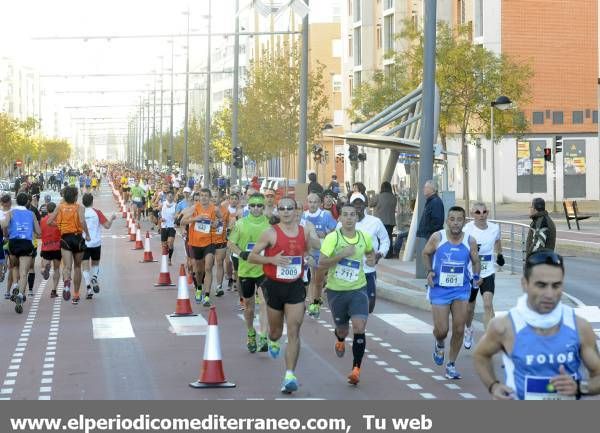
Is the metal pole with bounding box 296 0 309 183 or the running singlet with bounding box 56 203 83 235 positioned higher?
the metal pole with bounding box 296 0 309 183

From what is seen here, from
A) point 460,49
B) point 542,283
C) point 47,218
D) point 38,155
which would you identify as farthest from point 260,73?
point 38,155

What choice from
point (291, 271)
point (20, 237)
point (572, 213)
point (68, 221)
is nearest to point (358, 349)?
point (291, 271)

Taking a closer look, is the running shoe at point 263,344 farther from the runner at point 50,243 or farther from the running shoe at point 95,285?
the running shoe at point 95,285

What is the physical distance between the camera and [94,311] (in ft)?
73.0

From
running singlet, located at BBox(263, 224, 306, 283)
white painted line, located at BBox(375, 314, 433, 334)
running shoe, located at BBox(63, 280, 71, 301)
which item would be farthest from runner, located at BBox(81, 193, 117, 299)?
running singlet, located at BBox(263, 224, 306, 283)

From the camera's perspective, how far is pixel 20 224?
22.3 metres

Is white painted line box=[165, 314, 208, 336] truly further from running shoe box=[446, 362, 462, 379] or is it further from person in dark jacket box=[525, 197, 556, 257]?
running shoe box=[446, 362, 462, 379]

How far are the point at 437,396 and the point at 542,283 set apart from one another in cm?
643

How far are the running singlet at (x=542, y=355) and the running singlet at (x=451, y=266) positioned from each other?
7.28 m

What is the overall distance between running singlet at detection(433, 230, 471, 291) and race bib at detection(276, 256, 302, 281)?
1470mm

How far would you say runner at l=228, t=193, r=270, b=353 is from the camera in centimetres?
1655

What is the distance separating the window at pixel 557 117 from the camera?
70750mm

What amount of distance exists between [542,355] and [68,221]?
17.1 metres

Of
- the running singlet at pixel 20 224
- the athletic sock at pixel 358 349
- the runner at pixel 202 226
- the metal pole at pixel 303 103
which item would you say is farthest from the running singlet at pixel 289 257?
the metal pole at pixel 303 103
